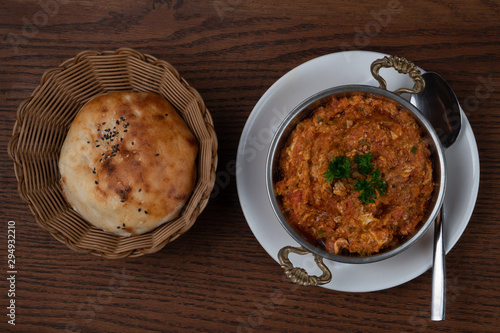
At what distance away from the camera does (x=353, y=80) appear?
8.96ft

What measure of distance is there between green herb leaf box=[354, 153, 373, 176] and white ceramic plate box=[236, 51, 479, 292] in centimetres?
60

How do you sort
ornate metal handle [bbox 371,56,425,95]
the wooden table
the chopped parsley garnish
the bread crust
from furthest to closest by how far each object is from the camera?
the wooden table → the bread crust → ornate metal handle [bbox 371,56,425,95] → the chopped parsley garnish

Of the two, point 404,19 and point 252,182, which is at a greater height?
point 404,19

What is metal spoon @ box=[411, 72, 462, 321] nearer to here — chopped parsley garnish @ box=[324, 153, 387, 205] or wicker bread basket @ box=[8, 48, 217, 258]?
chopped parsley garnish @ box=[324, 153, 387, 205]

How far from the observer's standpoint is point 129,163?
8.50 ft

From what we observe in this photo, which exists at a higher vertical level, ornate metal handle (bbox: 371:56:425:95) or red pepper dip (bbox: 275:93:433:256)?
ornate metal handle (bbox: 371:56:425:95)

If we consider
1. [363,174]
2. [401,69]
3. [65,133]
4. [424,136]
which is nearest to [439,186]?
[424,136]

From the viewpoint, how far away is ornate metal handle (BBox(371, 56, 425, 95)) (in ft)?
8.07

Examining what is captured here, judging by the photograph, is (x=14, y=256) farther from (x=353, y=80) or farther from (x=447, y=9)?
(x=447, y=9)

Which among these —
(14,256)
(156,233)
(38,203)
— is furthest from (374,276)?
(14,256)

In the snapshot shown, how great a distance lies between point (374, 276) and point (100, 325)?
6.50 feet

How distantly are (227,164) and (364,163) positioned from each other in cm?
100

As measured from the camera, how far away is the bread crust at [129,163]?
258cm

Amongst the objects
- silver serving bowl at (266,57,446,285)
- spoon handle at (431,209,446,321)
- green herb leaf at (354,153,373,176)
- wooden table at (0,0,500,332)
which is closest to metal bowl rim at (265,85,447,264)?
silver serving bowl at (266,57,446,285)
